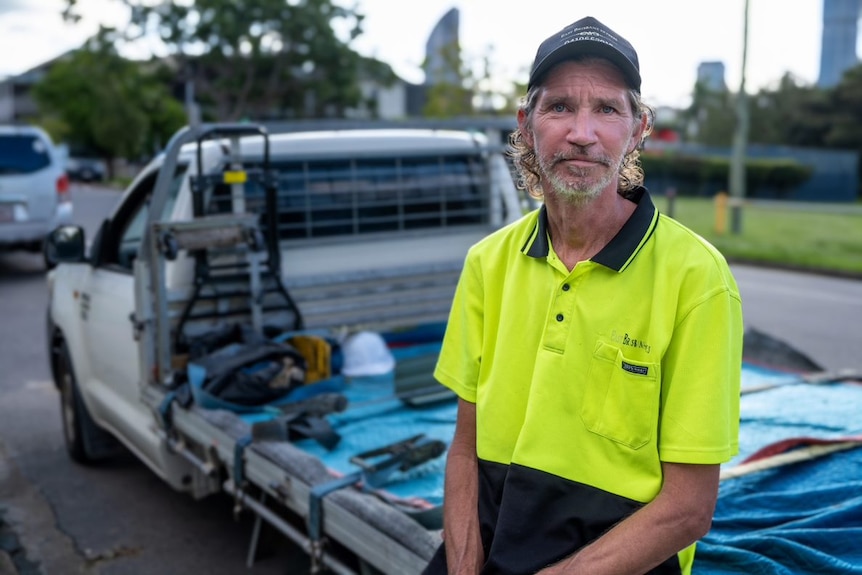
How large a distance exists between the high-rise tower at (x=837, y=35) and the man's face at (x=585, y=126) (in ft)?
413

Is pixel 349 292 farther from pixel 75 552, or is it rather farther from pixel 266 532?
pixel 75 552

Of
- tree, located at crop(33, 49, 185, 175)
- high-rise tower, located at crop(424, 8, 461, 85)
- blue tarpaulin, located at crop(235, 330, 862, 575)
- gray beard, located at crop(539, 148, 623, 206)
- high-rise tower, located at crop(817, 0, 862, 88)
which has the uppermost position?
high-rise tower, located at crop(817, 0, 862, 88)

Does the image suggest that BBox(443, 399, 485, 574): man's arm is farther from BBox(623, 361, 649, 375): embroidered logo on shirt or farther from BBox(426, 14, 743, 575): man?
BBox(623, 361, 649, 375): embroidered logo on shirt

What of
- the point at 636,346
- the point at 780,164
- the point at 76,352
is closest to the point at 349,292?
the point at 76,352

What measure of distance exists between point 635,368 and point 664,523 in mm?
295

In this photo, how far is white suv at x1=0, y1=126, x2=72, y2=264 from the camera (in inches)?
524

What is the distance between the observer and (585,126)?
1.87m

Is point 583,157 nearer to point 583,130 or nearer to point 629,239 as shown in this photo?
point 583,130

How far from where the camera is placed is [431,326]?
5336mm

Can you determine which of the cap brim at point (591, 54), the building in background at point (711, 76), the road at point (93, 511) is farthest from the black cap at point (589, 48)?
the building in background at point (711, 76)

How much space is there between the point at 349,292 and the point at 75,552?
1907 millimetres

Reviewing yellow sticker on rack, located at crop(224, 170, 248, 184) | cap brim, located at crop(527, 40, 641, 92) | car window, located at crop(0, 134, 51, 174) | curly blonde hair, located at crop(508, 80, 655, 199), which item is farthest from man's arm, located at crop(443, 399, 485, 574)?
car window, located at crop(0, 134, 51, 174)

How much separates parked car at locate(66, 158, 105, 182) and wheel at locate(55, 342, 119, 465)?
48841 millimetres

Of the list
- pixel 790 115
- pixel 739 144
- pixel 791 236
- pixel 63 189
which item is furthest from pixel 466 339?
pixel 790 115
